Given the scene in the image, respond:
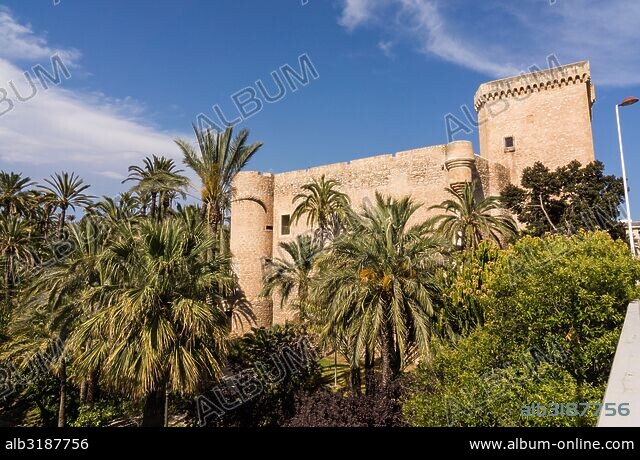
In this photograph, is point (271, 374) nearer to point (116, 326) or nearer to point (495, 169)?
point (116, 326)

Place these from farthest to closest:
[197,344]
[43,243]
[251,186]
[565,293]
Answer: [251,186] → [43,243] → [197,344] → [565,293]

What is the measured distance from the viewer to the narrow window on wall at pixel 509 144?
24.9 meters

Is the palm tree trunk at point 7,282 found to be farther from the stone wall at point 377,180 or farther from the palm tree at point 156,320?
the stone wall at point 377,180

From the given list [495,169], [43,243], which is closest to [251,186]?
[43,243]

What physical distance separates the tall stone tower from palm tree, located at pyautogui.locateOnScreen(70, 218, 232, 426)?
17414mm

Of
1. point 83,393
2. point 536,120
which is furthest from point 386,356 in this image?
point 536,120

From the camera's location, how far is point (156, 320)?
927 centimetres

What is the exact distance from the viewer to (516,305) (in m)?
8.92

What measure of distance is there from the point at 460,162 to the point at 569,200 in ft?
15.1

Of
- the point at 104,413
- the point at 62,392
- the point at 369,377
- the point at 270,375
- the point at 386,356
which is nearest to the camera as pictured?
the point at 386,356

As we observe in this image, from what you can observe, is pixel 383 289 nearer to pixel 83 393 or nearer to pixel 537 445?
pixel 537 445

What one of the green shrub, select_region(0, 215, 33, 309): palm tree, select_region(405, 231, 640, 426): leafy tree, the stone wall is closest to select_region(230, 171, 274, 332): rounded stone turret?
the stone wall

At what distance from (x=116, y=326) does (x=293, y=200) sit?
642 inches

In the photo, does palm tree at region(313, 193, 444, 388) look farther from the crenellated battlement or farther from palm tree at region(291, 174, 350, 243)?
the crenellated battlement
